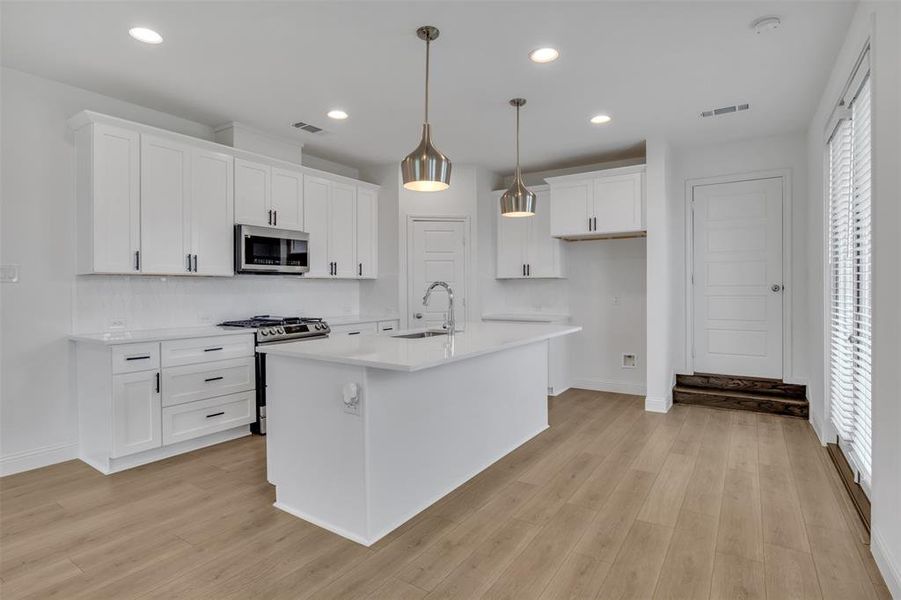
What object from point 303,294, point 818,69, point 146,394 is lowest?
point 146,394

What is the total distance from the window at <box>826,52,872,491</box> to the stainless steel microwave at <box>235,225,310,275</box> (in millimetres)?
4105

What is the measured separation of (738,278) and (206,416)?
16.5 ft

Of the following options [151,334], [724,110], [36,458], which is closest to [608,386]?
[724,110]

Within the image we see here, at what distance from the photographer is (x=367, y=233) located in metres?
5.45

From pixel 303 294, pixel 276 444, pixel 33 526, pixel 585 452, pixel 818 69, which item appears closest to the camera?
pixel 33 526

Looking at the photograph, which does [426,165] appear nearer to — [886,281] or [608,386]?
[886,281]

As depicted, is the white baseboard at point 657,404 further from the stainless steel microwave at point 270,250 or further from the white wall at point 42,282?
the white wall at point 42,282

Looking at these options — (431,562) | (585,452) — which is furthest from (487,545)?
(585,452)

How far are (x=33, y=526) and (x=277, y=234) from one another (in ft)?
8.61

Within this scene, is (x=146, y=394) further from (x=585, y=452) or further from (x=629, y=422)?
(x=629, y=422)

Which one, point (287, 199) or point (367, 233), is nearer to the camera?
point (287, 199)

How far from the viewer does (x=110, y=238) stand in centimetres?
334

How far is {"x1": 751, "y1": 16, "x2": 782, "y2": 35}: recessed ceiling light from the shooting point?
2.59m

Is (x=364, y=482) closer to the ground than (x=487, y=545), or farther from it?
farther from it
